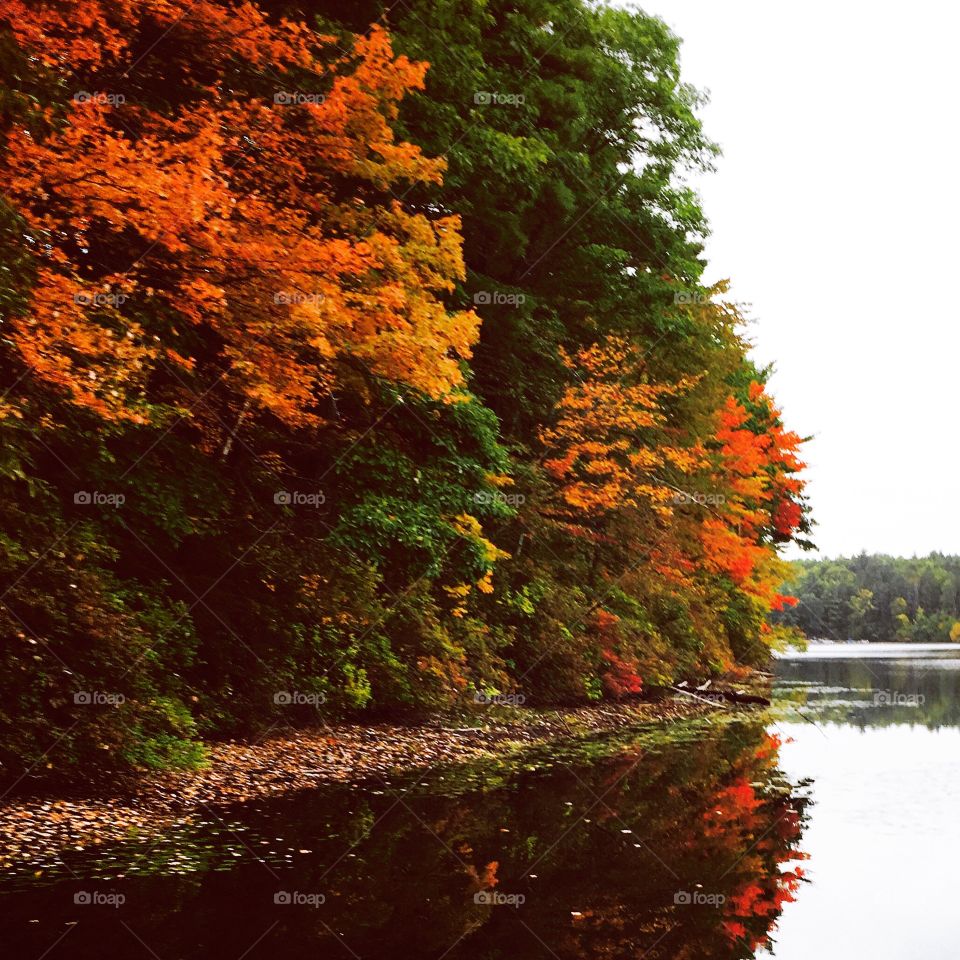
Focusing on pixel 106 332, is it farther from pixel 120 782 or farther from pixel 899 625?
pixel 899 625

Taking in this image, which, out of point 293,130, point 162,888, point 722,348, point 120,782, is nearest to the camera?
point 162,888

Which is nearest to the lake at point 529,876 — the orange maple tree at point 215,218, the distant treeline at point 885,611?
the orange maple tree at point 215,218

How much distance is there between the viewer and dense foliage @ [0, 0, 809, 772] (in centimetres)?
1138

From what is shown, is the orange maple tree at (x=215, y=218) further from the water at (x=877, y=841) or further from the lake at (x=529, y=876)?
the water at (x=877, y=841)

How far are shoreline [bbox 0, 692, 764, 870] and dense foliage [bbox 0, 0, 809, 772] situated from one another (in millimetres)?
464

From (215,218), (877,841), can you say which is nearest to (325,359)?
(215,218)

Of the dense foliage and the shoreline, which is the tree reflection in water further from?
the dense foliage

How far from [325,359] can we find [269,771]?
6.08 metres

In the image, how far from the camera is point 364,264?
13922mm

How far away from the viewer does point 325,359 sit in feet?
51.6

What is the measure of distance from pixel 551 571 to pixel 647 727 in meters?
4.66

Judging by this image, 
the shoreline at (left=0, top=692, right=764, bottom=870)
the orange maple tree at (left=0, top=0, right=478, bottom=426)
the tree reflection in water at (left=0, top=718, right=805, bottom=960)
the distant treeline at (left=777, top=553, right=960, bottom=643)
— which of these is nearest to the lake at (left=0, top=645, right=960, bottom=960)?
the tree reflection in water at (left=0, top=718, right=805, bottom=960)

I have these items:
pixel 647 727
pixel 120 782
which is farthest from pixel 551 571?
pixel 120 782

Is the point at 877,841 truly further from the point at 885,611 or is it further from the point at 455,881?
the point at 885,611
